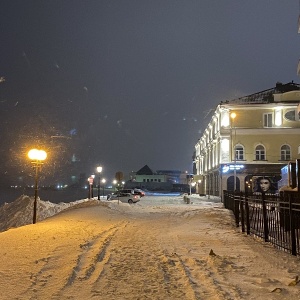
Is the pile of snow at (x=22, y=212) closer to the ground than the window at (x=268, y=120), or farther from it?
closer to the ground

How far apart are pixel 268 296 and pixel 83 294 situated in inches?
106

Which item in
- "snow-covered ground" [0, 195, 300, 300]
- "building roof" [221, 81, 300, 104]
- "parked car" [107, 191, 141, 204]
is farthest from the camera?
"building roof" [221, 81, 300, 104]

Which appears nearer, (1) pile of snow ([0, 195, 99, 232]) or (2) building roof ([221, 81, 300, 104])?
(1) pile of snow ([0, 195, 99, 232])

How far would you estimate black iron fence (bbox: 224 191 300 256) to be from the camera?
29.6ft

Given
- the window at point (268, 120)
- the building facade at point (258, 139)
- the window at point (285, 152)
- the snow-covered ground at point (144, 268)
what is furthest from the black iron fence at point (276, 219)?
the window at point (268, 120)

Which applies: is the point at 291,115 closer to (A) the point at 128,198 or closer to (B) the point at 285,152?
(B) the point at 285,152

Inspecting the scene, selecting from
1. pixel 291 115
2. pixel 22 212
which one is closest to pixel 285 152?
pixel 291 115

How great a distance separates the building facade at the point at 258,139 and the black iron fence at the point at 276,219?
37588mm

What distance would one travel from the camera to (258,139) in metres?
51.1

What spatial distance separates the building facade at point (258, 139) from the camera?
165ft

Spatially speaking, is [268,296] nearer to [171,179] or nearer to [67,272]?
[67,272]

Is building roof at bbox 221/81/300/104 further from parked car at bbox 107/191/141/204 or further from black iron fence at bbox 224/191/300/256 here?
black iron fence at bbox 224/191/300/256

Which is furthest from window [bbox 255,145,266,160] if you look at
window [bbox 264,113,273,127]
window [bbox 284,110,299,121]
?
window [bbox 284,110,299,121]

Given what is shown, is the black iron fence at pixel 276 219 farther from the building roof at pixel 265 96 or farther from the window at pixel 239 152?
the building roof at pixel 265 96
